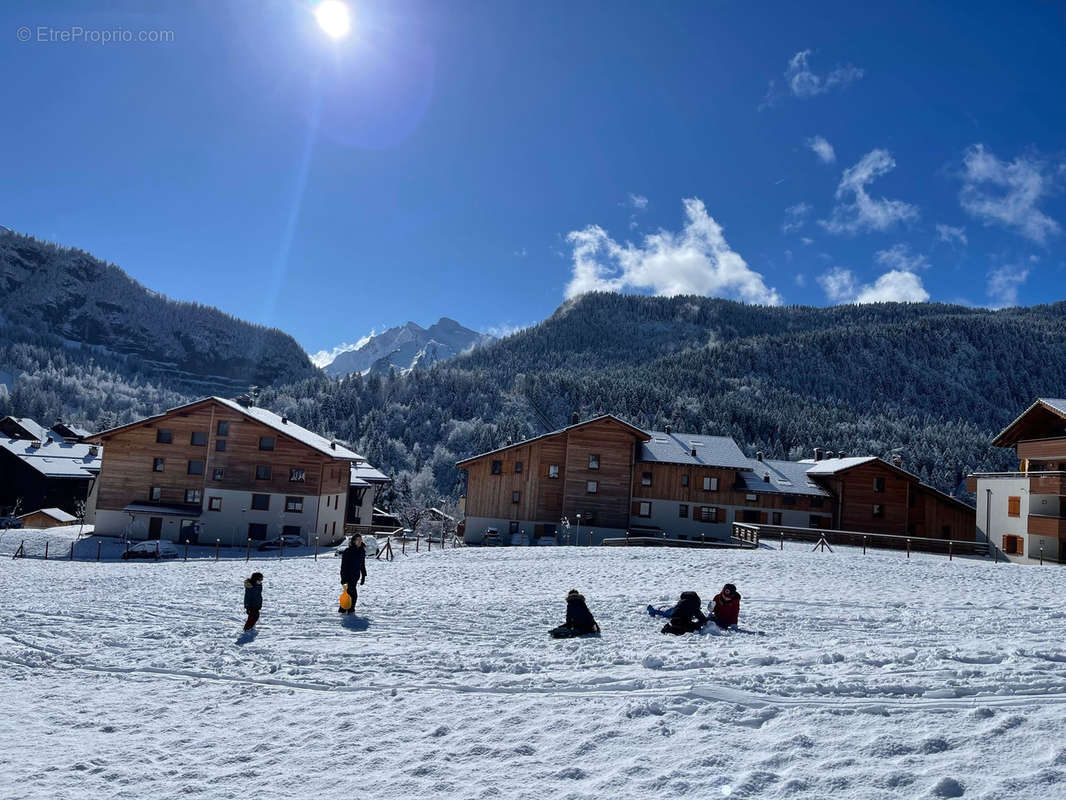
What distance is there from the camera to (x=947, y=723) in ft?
25.0

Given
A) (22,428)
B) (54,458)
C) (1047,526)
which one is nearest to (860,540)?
(1047,526)

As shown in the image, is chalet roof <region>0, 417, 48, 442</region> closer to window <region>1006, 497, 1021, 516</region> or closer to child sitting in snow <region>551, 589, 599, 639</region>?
child sitting in snow <region>551, 589, 599, 639</region>

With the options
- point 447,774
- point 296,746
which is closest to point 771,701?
point 447,774

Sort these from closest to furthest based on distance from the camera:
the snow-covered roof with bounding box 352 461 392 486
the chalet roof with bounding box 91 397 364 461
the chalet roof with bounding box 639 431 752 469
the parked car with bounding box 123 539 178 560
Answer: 1. the parked car with bounding box 123 539 178 560
2. the chalet roof with bounding box 91 397 364 461
3. the chalet roof with bounding box 639 431 752 469
4. the snow-covered roof with bounding box 352 461 392 486

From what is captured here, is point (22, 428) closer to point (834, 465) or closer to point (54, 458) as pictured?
point (54, 458)

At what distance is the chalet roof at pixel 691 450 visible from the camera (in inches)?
2165

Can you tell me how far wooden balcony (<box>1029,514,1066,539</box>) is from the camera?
117 feet

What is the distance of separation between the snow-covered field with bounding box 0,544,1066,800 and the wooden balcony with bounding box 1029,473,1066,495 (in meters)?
23.5

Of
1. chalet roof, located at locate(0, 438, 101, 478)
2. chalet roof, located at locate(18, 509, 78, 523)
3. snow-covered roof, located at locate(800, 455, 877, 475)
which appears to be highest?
snow-covered roof, located at locate(800, 455, 877, 475)

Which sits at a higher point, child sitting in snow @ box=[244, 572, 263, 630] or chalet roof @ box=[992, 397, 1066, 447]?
chalet roof @ box=[992, 397, 1066, 447]

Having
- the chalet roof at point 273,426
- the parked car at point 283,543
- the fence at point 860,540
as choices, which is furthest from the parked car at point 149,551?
the fence at point 860,540

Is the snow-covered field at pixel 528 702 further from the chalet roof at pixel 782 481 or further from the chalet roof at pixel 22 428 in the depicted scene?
the chalet roof at pixel 22 428

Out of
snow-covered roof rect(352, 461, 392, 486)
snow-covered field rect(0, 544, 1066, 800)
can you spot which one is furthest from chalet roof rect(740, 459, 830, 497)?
snow-covered roof rect(352, 461, 392, 486)

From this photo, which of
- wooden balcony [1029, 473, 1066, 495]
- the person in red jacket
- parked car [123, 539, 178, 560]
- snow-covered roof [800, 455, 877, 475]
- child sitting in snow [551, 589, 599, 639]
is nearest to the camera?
child sitting in snow [551, 589, 599, 639]
